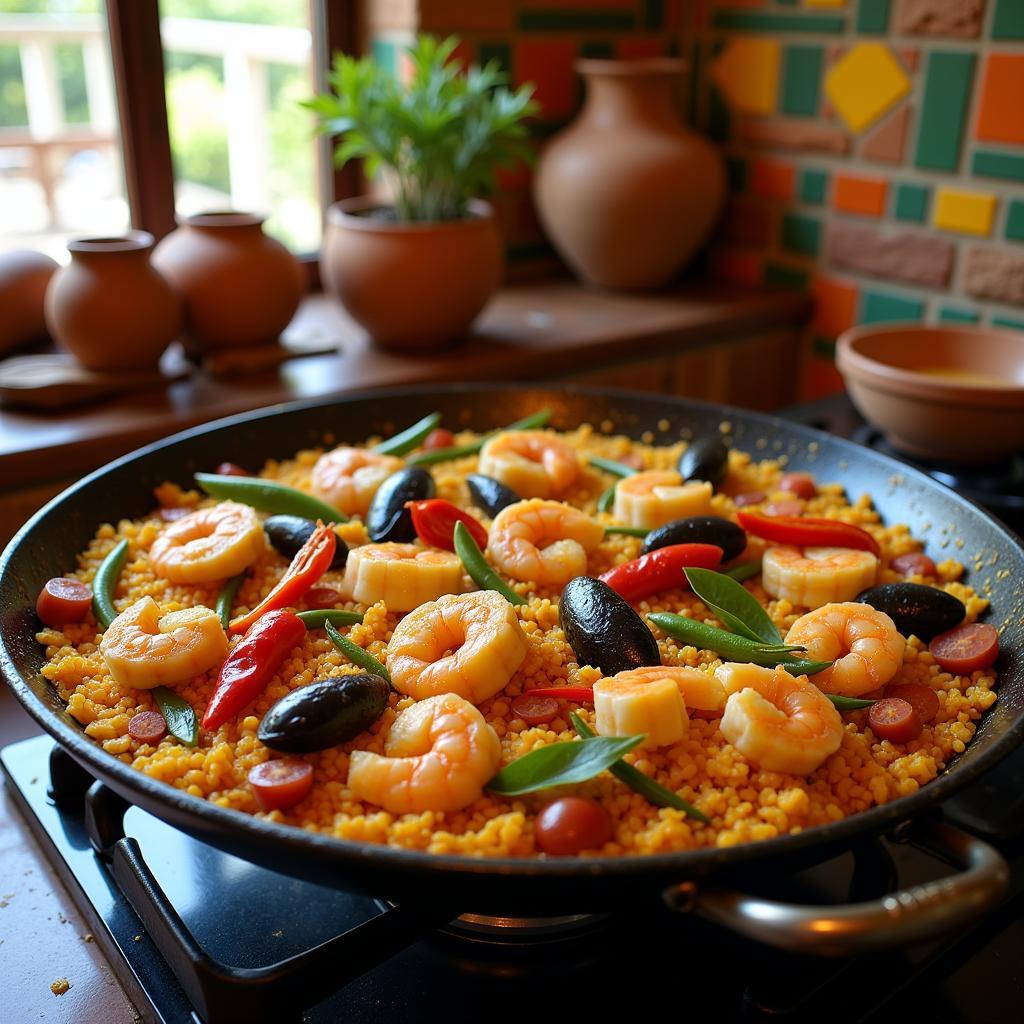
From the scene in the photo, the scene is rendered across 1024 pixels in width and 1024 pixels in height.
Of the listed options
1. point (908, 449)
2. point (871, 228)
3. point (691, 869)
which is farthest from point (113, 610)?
point (871, 228)

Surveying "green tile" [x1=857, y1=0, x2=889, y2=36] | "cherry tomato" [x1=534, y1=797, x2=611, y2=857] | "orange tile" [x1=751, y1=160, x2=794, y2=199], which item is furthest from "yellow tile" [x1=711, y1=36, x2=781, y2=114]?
"cherry tomato" [x1=534, y1=797, x2=611, y2=857]

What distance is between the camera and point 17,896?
1.05 meters

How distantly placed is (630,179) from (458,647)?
1705mm

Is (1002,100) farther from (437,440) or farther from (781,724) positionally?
(781,724)

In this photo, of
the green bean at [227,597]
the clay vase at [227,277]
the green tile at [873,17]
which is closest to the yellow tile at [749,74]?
the green tile at [873,17]

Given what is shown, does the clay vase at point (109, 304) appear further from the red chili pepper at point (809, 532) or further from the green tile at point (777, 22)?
the green tile at point (777, 22)

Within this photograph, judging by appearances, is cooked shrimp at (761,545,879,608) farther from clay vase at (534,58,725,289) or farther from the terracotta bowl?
clay vase at (534,58,725,289)

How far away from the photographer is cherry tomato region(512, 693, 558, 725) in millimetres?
969

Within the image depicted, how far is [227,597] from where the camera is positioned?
1168 millimetres

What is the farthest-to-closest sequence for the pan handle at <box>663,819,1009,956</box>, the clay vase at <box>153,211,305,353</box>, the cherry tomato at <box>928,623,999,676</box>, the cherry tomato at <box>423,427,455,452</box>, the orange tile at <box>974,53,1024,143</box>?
the orange tile at <box>974,53,1024,143</box>
the clay vase at <box>153,211,305,353</box>
the cherry tomato at <box>423,427,455,452</box>
the cherry tomato at <box>928,623,999,676</box>
the pan handle at <box>663,819,1009,956</box>

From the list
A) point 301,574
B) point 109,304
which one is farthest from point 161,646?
point 109,304

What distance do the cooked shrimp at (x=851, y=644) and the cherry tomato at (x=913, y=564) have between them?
176 millimetres

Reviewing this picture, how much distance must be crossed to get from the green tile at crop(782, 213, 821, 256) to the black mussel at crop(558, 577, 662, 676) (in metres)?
1.85

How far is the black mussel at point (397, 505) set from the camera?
1257mm
